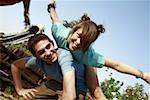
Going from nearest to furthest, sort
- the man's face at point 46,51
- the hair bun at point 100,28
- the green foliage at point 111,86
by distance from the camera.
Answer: the man's face at point 46,51, the hair bun at point 100,28, the green foliage at point 111,86

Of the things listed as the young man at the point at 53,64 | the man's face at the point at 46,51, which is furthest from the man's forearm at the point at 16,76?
the man's face at the point at 46,51

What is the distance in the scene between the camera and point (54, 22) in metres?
2.75

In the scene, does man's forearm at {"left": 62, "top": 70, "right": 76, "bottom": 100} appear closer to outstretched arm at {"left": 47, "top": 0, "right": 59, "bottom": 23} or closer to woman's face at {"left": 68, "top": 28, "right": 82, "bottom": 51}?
woman's face at {"left": 68, "top": 28, "right": 82, "bottom": 51}

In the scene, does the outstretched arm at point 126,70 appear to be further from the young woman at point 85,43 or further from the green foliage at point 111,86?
the green foliage at point 111,86

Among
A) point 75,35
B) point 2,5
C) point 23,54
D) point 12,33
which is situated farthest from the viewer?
point 12,33

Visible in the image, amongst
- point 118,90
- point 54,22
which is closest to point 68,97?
point 54,22

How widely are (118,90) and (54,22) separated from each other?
685 centimetres

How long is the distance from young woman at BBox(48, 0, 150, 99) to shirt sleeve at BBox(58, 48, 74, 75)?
0.14 ft

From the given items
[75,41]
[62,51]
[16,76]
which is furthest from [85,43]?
[16,76]

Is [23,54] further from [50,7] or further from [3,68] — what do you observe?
[50,7]

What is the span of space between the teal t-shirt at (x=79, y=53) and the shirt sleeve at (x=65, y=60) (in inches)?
1.7

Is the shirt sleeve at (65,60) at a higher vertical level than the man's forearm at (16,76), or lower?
higher

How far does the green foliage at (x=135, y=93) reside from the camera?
9828 millimetres

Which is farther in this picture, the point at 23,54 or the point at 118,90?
the point at 118,90
